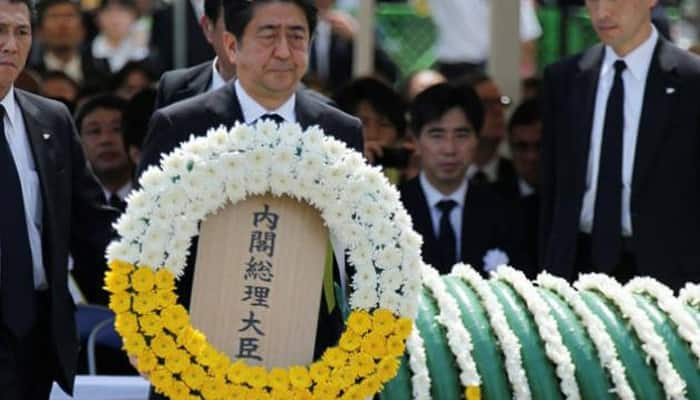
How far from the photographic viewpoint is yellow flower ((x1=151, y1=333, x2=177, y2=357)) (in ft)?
16.9

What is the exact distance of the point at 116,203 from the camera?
833 centimetres

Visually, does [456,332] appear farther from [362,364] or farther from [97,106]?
[97,106]

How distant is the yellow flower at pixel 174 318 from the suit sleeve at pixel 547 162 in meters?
2.57

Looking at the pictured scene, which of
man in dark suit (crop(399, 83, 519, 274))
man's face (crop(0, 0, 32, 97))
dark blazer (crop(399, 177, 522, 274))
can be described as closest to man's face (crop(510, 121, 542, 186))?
man in dark suit (crop(399, 83, 519, 274))

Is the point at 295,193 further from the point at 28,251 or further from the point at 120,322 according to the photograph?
the point at 28,251

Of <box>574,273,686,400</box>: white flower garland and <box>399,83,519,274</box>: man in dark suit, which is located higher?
<box>399,83,519,274</box>: man in dark suit

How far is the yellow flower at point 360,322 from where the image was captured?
5262 mm

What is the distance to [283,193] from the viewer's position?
5211 millimetres

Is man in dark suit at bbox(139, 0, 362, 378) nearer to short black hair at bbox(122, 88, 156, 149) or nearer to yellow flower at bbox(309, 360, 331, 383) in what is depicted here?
yellow flower at bbox(309, 360, 331, 383)

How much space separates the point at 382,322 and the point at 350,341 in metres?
0.10

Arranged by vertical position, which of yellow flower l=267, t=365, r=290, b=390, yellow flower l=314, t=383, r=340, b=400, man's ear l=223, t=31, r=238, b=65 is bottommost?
yellow flower l=314, t=383, r=340, b=400

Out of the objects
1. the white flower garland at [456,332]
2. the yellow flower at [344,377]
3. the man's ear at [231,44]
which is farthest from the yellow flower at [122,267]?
the white flower garland at [456,332]

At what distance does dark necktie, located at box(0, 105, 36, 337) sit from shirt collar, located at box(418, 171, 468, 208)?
8.46 feet

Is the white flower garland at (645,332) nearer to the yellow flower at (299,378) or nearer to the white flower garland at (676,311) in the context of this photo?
the white flower garland at (676,311)
